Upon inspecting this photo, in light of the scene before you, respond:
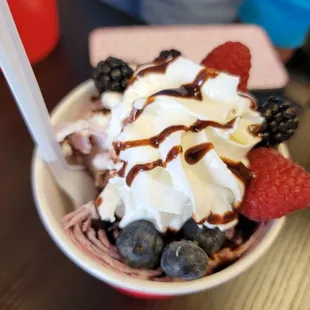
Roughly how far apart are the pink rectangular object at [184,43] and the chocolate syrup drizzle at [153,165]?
0.45 meters

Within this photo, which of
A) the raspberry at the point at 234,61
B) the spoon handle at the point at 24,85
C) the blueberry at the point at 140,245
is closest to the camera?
the spoon handle at the point at 24,85

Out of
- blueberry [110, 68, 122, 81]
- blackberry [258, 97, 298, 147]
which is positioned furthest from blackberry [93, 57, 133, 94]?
blackberry [258, 97, 298, 147]

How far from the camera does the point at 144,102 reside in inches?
27.4

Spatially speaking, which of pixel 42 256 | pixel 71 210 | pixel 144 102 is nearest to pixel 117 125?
pixel 144 102

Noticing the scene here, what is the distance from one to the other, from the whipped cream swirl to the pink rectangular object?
0.37m

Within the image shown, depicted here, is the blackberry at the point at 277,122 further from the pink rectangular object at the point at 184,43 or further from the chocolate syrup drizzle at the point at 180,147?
Result: the pink rectangular object at the point at 184,43

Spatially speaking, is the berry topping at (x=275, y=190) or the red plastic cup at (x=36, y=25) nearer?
the berry topping at (x=275, y=190)

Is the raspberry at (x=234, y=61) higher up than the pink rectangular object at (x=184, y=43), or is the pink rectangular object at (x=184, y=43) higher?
the raspberry at (x=234, y=61)

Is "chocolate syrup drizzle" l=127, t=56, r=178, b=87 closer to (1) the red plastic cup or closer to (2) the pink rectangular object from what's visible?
(2) the pink rectangular object

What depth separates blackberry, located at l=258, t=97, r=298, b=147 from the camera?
28.5 inches

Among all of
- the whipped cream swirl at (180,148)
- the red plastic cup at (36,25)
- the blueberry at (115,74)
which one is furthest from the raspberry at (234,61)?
the red plastic cup at (36,25)

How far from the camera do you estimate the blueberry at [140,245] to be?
2.13 feet

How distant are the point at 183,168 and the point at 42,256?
14.0 inches

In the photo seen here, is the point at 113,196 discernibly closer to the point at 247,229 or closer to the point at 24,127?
the point at 247,229
